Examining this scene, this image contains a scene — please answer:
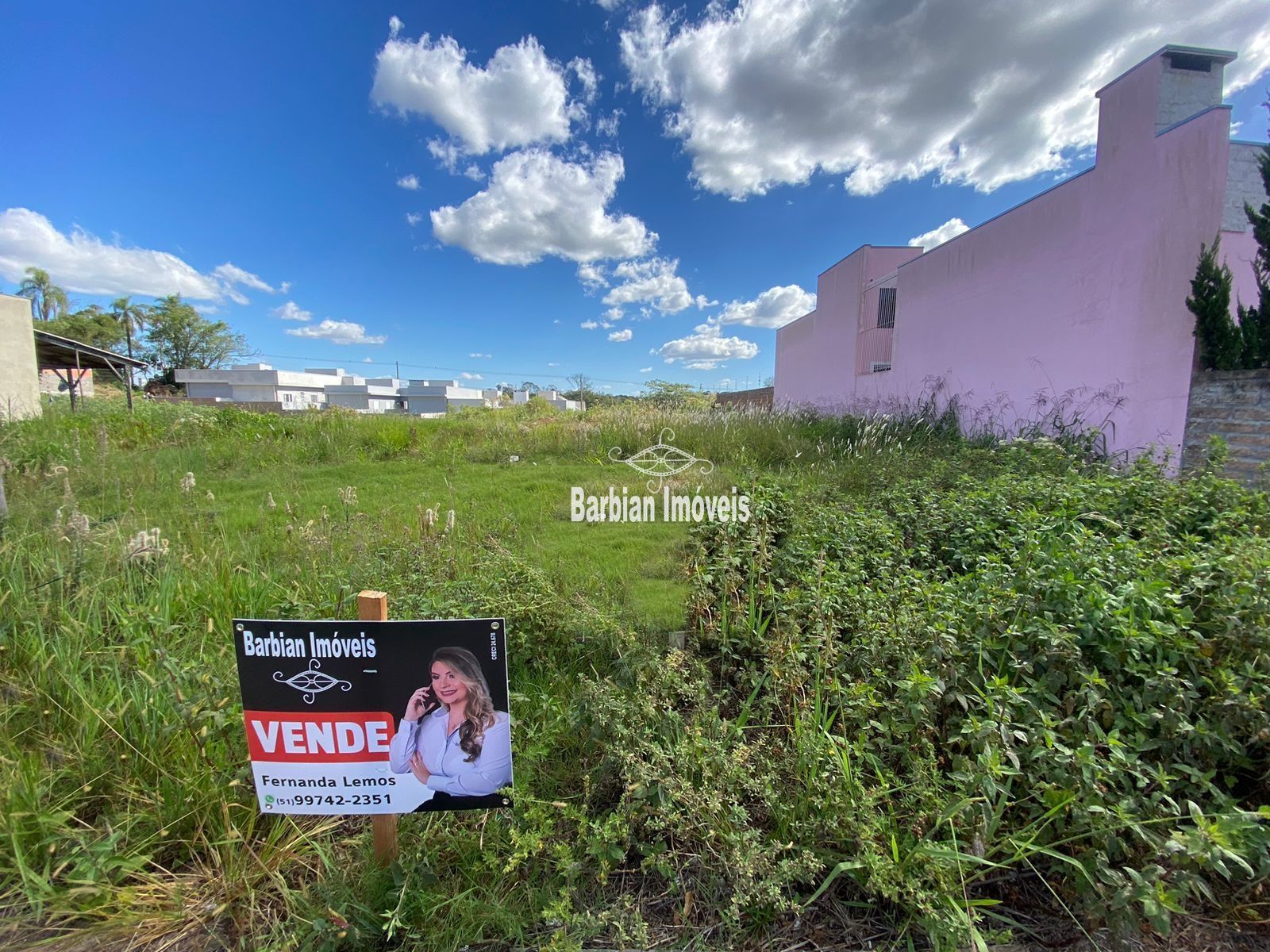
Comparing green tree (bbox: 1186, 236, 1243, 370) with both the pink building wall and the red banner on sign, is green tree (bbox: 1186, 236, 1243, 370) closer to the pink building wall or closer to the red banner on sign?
the pink building wall

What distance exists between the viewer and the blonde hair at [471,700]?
1279mm

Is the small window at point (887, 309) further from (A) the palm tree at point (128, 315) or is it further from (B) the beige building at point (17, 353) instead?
(A) the palm tree at point (128, 315)

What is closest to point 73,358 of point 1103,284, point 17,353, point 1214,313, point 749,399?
point 17,353

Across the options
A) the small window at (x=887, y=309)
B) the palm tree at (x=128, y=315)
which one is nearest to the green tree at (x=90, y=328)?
the palm tree at (x=128, y=315)

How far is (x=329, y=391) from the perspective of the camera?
147ft

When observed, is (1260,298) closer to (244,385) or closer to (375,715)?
(375,715)

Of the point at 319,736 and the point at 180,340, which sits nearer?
the point at 319,736

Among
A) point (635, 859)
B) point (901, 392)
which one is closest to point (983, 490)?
point (635, 859)

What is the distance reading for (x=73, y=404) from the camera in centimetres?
1206

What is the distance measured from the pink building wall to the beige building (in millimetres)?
19706

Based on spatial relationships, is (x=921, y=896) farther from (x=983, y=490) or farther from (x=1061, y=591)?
(x=983, y=490)

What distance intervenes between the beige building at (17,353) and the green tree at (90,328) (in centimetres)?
2578

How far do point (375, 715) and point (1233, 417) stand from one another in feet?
21.7

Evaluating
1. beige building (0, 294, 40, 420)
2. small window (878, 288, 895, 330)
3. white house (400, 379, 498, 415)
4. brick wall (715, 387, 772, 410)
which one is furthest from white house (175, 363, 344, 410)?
small window (878, 288, 895, 330)
